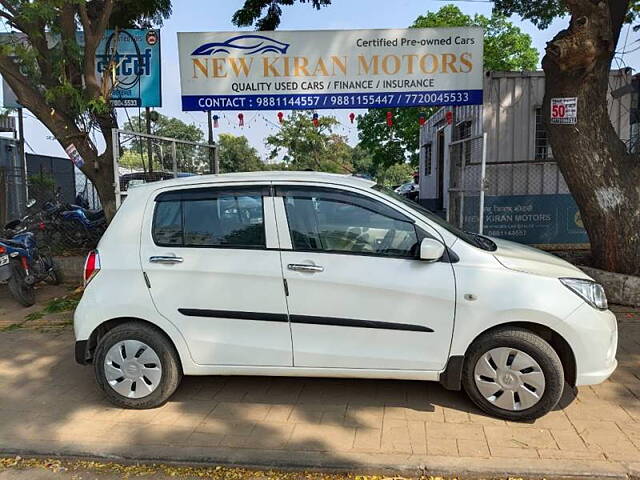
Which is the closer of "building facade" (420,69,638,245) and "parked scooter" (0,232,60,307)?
"parked scooter" (0,232,60,307)

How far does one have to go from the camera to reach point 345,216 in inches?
152

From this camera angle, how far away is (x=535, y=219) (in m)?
9.91

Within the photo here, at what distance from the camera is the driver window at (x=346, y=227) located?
379 cm

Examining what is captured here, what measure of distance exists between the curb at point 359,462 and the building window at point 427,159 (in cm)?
1515

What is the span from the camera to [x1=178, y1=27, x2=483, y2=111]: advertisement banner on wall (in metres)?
8.07

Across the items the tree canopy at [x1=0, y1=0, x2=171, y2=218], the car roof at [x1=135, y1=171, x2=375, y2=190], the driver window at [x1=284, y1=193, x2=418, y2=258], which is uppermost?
the tree canopy at [x1=0, y1=0, x2=171, y2=218]

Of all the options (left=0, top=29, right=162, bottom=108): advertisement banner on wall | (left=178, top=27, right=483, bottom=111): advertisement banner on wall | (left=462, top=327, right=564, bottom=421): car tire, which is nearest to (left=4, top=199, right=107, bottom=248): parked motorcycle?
(left=0, top=29, right=162, bottom=108): advertisement banner on wall

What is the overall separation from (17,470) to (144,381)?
0.97 m

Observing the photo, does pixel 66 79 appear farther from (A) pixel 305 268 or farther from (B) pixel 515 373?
(B) pixel 515 373

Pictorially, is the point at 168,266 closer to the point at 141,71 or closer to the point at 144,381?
the point at 144,381

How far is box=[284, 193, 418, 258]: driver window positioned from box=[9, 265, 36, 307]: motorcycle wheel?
197 inches

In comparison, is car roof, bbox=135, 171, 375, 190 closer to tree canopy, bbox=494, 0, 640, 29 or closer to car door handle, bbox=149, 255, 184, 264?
car door handle, bbox=149, 255, 184, 264

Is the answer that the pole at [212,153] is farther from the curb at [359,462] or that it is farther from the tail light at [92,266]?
the curb at [359,462]

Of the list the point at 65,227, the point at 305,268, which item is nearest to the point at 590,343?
the point at 305,268
